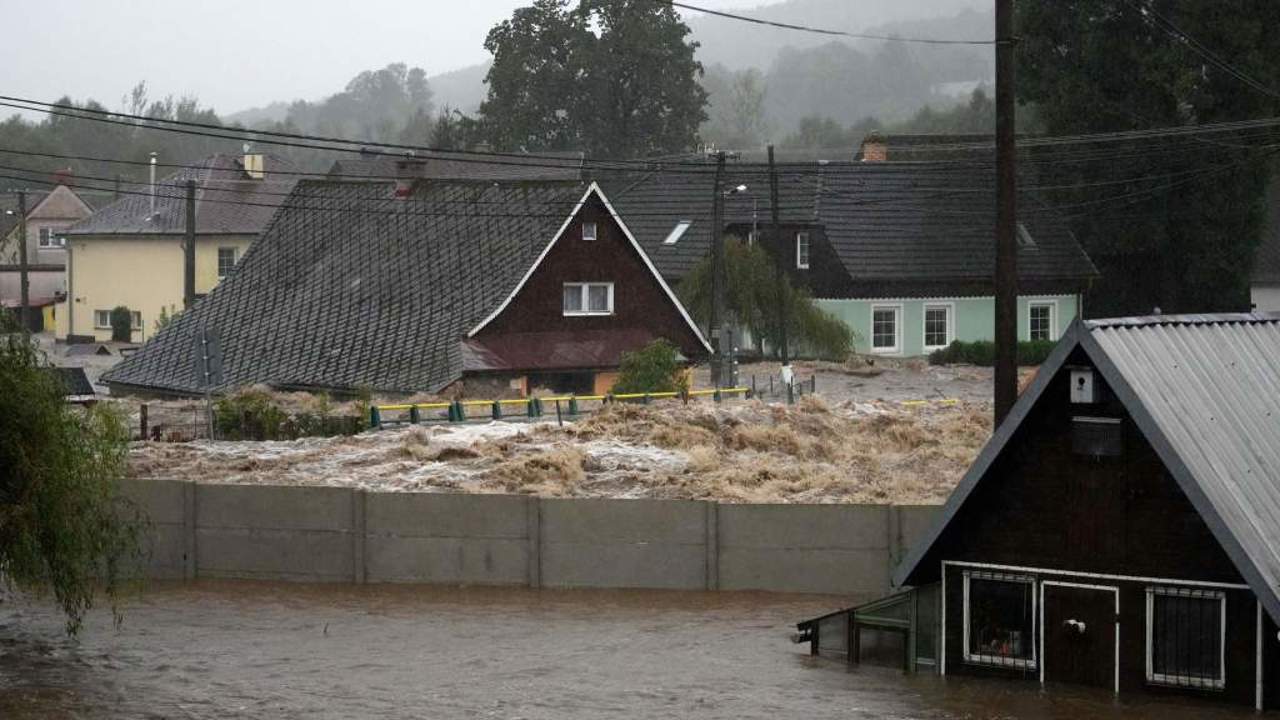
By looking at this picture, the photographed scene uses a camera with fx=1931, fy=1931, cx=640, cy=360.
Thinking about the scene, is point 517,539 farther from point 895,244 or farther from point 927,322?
point 895,244

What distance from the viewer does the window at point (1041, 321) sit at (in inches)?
2768

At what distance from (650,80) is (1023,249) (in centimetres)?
3868

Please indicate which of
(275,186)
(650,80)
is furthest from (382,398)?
(650,80)

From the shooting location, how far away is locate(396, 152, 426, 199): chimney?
56.5m

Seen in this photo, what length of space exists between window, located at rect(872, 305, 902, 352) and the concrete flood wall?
127ft

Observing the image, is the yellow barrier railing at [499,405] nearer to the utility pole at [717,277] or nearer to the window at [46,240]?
the utility pole at [717,277]

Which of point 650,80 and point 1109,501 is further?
point 650,80

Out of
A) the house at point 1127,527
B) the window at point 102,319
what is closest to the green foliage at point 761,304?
the window at point 102,319

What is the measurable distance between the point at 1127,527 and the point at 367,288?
112ft

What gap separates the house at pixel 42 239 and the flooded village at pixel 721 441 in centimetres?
2510

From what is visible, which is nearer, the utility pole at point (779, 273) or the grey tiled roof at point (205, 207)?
the utility pole at point (779, 273)

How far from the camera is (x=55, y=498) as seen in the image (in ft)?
78.6

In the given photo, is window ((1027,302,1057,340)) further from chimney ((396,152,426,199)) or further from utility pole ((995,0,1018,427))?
utility pole ((995,0,1018,427))

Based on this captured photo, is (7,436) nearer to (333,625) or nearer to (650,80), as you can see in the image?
(333,625)
